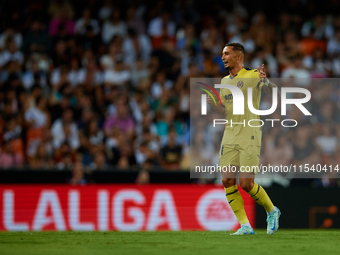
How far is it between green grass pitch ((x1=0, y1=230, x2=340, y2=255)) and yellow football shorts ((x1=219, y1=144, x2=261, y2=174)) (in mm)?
915

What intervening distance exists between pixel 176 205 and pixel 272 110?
9.55 ft

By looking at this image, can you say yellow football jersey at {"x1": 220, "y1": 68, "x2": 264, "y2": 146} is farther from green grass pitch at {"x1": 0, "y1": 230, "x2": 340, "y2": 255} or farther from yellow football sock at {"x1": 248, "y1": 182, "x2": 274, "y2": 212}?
green grass pitch at {"x1": 0, "y1": 230, "x2": 340, "y2": 255}

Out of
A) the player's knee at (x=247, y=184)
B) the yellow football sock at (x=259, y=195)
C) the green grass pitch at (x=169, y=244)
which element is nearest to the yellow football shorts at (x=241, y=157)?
the player's knee at (x=247, y=184)

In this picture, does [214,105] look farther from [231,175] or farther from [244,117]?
[231,175]

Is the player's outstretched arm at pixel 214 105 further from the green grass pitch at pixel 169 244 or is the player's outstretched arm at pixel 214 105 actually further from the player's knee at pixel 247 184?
the green grass pitch at pixel 169 244

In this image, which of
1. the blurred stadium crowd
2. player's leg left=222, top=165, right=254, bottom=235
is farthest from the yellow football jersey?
the blurred stadium crowd

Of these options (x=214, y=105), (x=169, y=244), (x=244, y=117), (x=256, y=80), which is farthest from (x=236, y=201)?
(x=256, y=80)

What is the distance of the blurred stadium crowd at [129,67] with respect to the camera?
12516 millimetres

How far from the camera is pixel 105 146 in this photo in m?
12.7

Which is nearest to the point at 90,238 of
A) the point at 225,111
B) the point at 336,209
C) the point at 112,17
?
the point at 225,111

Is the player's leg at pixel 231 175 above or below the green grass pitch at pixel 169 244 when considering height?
above

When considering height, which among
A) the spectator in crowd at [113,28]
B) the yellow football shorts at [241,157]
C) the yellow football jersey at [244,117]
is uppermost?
the spectator in crowd at [113,28]

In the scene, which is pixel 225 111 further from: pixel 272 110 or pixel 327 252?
pixel 272 110

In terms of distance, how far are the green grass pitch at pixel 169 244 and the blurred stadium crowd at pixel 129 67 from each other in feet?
13.7
